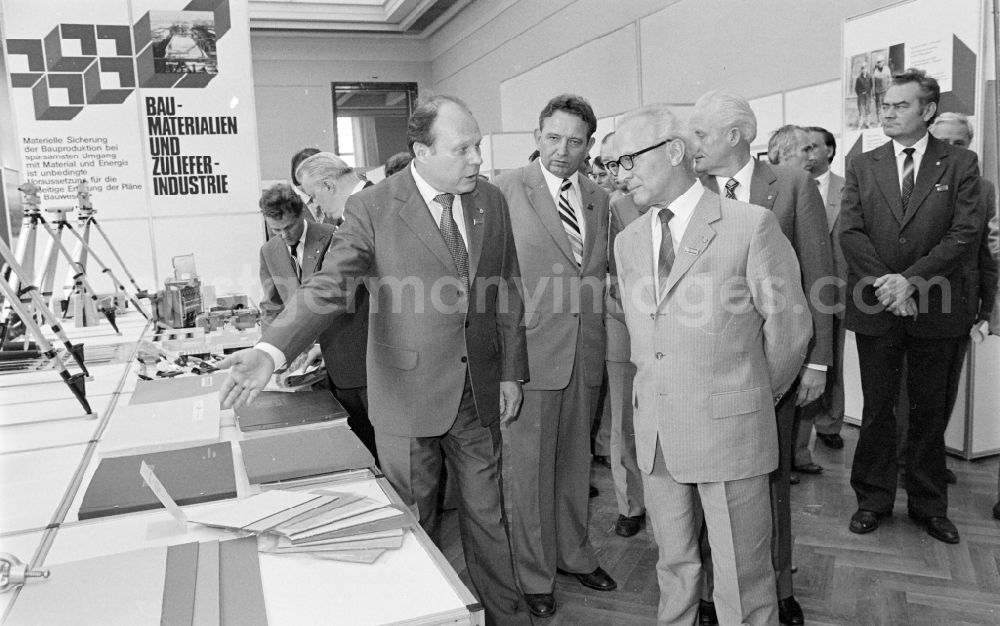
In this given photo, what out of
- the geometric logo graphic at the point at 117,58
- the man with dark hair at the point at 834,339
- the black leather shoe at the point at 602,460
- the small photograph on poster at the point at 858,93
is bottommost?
the black leather shoe at the point at 602,460

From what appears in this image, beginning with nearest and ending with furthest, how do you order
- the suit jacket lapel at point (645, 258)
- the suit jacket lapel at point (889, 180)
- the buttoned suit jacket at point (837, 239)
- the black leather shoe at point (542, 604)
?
the suit jacket lapel at point (645, 258) < the black leather shoe at point (542, 604) < the suit jacket lapel at point (889, 180) < the buttoned suit jacket at point (837, 239)

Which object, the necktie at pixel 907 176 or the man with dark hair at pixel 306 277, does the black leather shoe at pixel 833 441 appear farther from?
the man with dark hair at pixel 306 277

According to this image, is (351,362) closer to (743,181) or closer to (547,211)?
(547,211)

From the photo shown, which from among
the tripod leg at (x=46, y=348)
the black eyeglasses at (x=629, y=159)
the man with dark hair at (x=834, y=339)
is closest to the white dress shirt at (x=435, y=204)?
the black eyeglasses at (x=629, y=159)

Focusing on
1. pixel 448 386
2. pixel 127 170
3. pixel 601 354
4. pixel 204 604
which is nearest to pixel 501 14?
pixel 127 170

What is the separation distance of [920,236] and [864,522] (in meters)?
1.23

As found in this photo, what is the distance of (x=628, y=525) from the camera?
3.33 m

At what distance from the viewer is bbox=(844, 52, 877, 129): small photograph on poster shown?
4480 millimetres

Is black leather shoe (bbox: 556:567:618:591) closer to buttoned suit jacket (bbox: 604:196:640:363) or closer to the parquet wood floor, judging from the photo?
the parquet wood floor

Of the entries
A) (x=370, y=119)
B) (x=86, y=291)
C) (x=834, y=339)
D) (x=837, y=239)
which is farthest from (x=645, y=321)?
(x=370, y=119)

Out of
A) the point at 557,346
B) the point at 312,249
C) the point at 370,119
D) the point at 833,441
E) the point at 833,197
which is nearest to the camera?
the point at 557,346

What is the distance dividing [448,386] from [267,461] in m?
0.50

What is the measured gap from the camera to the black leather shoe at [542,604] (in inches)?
102

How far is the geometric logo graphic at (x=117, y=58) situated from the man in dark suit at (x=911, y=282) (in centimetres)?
553
